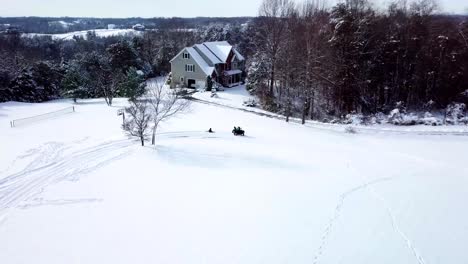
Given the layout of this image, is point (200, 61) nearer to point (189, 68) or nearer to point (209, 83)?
point (189, 68)

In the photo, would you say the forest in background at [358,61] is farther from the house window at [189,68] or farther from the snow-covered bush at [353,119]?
the house window at [189,68]

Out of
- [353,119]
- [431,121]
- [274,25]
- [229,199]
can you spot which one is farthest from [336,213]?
[274,25]

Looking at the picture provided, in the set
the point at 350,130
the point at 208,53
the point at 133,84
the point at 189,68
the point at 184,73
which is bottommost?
the point at 350,130

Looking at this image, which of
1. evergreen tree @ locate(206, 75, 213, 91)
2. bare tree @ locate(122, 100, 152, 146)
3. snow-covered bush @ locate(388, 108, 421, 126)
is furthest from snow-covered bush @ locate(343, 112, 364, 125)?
evergreen tree @ locate(206, 75, 213, 91)

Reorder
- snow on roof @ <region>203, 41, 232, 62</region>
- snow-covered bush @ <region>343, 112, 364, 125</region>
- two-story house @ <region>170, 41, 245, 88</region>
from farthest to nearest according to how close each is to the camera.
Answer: snow on roof @ <region>203, 41, 232, 62</region> < two-story house @ <region>170, 41, 245, 88</region> < snow-covered bush @ <region>343, 112, 364, 125</region>

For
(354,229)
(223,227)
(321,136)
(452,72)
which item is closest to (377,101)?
(452,72)

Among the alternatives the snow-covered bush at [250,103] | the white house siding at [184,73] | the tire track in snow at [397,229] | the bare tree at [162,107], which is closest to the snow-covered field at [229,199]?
the tire track in snow at [397,229]

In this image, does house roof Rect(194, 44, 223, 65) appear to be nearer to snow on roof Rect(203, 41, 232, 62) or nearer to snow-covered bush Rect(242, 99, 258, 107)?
snow on roof Rect(203, 41, 232, 62)
